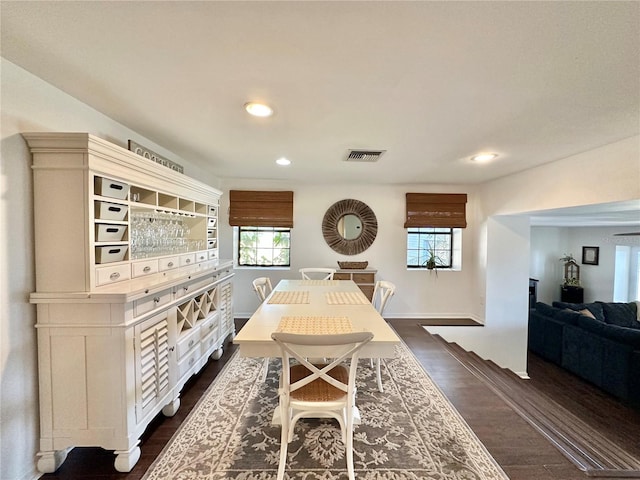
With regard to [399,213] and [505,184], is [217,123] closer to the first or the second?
[399,213]

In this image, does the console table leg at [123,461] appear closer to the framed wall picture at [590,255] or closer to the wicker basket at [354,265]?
the wicker basket at [354,265]

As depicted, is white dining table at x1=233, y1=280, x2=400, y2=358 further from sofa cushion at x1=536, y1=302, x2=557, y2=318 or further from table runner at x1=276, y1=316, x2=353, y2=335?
sofa cushion at x1=536, y1=302, x2=557, y2=318

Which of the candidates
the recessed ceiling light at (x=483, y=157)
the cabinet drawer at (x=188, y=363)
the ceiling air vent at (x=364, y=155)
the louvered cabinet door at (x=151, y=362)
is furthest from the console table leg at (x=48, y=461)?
the recessed ceiling light at (x=483, y=157)

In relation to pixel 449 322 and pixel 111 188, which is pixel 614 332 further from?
pixel 111 188

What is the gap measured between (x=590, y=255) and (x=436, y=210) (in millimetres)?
5461

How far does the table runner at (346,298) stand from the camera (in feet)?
7.04

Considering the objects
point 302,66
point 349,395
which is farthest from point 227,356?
point 302,66

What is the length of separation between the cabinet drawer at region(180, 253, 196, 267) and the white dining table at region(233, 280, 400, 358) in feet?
3.00

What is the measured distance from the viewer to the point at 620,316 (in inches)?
185

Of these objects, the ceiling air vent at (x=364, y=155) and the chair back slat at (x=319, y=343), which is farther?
the ceiling air vent at (x=364, y=155)

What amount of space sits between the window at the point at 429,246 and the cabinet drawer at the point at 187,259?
3.47 meters

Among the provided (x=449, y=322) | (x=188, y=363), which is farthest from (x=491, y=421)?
(x=188, y=363)

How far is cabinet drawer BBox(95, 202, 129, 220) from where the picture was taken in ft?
4.99

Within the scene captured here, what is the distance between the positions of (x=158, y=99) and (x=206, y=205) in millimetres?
1488
